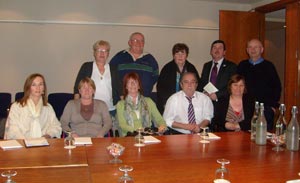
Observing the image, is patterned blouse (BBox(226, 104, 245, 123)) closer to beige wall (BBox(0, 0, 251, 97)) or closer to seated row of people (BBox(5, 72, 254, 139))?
seated row of people (BBox(5, 72, 254, 139))

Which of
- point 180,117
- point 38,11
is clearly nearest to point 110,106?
point 180,117

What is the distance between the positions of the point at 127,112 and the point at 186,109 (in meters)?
0.66

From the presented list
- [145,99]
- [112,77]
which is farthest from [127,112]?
[112,77]

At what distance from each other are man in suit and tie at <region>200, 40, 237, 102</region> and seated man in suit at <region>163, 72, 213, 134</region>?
0.54 metres

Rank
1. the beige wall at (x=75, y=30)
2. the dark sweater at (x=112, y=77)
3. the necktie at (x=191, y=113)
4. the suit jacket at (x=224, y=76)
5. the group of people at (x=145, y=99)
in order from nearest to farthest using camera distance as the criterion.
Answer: the group of people at (x=145, y=99), the necktie at (x=191, y=113), the dark sweater at (x=112, y=77), the suit jacket at (x=224, y=76), the beige wall at (x=75, y=30)

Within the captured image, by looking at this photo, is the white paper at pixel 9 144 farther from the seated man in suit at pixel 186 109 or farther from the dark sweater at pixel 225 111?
the dark sweater at pixel 225 111

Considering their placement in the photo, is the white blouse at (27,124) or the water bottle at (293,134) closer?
the water bottle at (293,134)

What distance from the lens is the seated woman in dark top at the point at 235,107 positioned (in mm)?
3502

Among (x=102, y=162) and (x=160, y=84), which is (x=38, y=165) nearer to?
(x=102, y=162)

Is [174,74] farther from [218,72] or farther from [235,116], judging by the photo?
[235,116]

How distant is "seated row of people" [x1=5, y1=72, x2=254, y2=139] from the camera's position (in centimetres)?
314

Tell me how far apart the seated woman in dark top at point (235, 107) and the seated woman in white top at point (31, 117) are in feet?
5.55

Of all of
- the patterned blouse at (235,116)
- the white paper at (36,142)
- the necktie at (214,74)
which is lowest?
the white paper at (36,142)

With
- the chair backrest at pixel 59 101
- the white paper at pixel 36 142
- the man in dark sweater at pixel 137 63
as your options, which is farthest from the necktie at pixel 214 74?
the white paper at pixel 36 142
